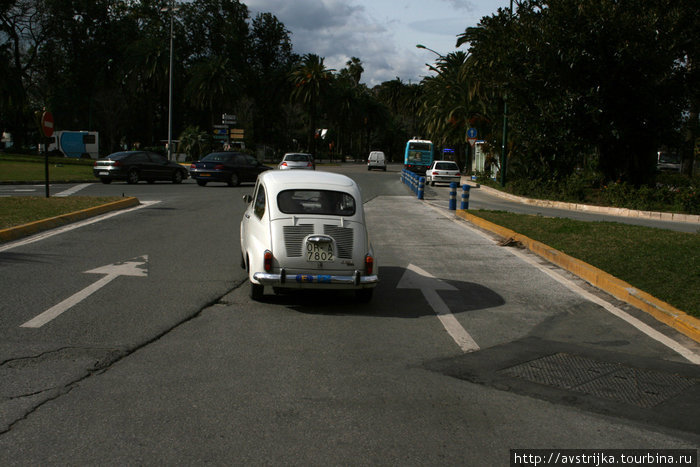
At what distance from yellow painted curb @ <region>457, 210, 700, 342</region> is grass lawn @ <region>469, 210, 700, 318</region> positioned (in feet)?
0.61

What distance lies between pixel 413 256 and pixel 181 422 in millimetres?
8288

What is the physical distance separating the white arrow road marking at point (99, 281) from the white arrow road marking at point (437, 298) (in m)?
3.83

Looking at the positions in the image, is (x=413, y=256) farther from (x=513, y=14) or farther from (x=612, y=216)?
(x=513, y=14)

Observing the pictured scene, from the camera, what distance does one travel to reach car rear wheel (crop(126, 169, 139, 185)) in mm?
30422

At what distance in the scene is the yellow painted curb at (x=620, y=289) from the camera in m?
7.34

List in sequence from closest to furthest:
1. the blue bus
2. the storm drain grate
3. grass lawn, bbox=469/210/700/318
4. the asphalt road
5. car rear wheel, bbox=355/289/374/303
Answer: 1. the asphalt road
2. the storm drain grate
3. car rear wheel, bbox=355/289/374/303
4. grass lawn, bbox=469/210/700/318
5. the blue bus

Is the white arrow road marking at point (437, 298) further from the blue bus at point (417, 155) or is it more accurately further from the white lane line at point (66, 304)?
the blue bus at point (417, 155)

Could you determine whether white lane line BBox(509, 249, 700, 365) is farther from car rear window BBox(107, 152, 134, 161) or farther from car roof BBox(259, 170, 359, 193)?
car rear window BBox(107, 152, 134, 161)

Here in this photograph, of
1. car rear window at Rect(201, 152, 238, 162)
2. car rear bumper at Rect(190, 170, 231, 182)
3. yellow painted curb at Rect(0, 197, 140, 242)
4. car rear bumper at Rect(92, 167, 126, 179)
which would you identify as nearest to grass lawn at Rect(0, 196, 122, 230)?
yellow painted curb at Rect(0, 197, 140, 242)

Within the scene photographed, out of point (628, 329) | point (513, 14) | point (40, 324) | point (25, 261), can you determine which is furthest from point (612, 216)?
point (40, 324)

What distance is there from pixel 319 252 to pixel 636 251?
257 inches

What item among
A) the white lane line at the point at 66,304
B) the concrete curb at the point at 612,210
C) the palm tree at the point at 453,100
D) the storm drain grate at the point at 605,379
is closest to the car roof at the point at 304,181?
the white lane line at the point at 66,304

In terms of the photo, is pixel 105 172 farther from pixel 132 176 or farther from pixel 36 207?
pixel 36 207

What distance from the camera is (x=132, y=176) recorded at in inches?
1204
